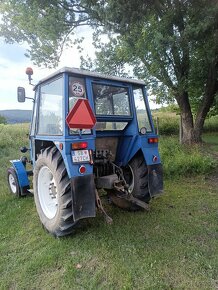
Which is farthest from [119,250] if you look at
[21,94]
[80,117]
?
[21,94]

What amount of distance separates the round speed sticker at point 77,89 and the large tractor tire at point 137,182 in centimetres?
134

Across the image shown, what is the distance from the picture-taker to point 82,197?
2.87 metres

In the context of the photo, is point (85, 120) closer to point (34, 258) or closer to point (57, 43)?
point (34, 258)

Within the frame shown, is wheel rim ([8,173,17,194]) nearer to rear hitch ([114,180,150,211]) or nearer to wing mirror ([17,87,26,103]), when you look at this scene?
wing mirror ([17,87,26,103])

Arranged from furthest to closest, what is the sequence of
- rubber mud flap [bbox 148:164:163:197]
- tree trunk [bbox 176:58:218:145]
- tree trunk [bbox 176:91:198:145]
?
tree trunk [bbox 176:91:198:145], tree trunk [bbox 176:58:218:145], rubber mud flap [bbox 148:164:163:197]

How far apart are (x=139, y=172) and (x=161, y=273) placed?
1624mm

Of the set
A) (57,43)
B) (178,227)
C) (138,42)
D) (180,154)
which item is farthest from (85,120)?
(57,43)

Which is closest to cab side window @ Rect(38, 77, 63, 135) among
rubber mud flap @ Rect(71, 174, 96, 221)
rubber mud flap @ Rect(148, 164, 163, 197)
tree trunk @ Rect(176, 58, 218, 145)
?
rubber mud flap @ Rect(71, 174, 96, 221)

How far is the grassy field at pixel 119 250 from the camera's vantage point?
7.74 ft

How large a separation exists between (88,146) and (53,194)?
1.01 meters

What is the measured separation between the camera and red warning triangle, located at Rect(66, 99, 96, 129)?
2.81 m

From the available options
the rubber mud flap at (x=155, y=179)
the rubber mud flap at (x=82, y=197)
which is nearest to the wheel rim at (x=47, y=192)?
the rubber mud flap at (x=82, y=197)

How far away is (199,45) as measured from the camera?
712 cm

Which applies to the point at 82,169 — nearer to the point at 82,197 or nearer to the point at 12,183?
the point at 82,197
